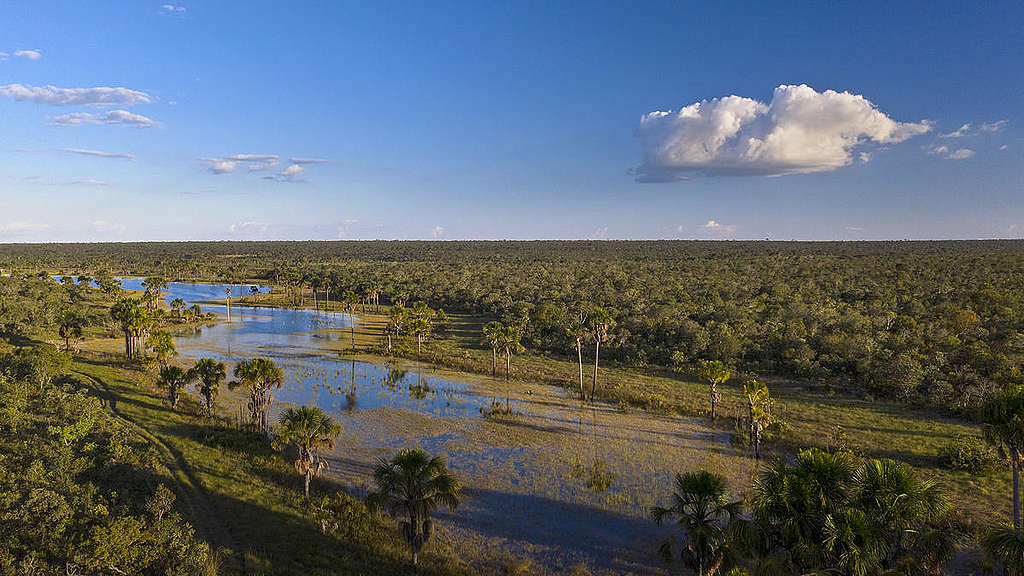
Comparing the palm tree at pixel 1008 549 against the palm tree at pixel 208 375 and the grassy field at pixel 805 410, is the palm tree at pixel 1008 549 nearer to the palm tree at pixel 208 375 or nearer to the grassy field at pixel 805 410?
the grassy field at pixel 805 410

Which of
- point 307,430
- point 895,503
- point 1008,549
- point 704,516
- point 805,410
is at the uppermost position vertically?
point 895,503

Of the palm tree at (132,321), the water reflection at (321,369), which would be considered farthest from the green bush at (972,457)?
the palm tree at (132,321)

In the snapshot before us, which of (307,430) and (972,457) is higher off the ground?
(307,430)

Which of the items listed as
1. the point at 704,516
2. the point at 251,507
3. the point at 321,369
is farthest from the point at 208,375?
the point at 704,516

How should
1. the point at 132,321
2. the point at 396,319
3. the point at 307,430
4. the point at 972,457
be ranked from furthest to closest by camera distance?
the point at 396,319 < the point at 132,321 < the point at 972,457 < the point at 307,430

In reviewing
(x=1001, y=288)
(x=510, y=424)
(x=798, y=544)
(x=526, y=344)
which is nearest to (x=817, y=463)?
(x=798, y=544)

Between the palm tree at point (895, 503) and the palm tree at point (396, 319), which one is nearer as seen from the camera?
the palm tree at point (895, 503)

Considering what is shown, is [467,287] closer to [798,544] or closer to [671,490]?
[671,490]

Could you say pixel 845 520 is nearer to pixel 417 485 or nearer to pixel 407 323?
pixel 417 485
